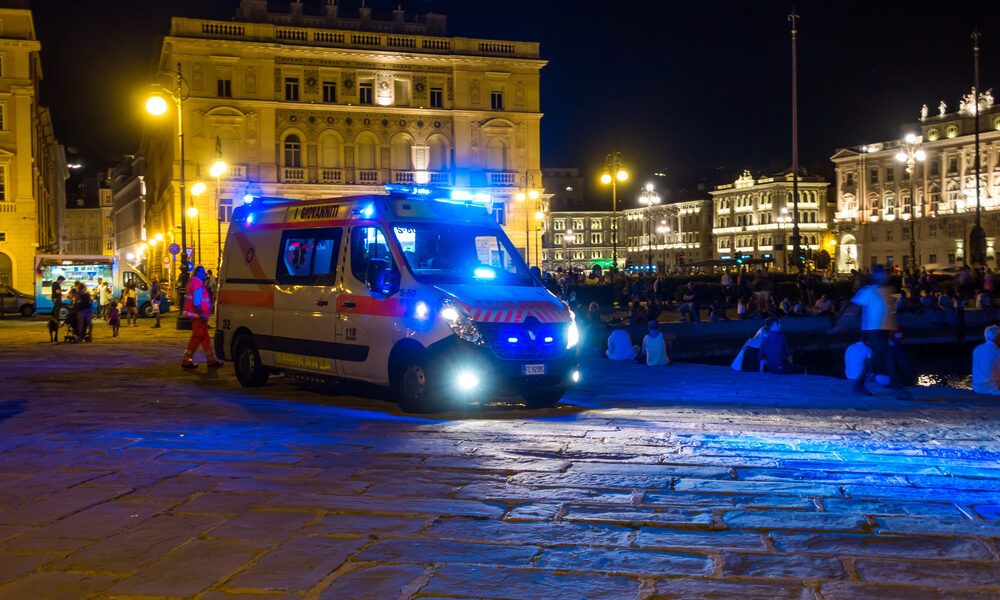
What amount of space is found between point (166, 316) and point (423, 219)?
2783 cm

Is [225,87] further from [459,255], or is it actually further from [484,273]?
[484,273]

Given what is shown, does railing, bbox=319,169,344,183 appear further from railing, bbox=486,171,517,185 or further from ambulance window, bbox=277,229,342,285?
ambulance window, bbox=277,229,342,285

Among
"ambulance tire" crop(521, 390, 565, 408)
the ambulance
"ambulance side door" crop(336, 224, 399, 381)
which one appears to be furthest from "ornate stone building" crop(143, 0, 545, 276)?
"ambulance tire" crop(521, 390, 565, 408)

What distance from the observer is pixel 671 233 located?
144 metres

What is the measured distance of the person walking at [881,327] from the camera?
11.9 metres

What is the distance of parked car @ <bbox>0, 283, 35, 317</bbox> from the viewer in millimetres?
38375

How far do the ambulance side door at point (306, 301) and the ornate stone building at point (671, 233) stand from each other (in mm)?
128192

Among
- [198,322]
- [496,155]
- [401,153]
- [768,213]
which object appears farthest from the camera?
[768,213]

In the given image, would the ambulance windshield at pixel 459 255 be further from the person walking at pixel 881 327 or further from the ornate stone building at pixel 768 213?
the ornate stone building at pixel 768 213

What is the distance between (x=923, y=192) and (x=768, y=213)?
74.2ft

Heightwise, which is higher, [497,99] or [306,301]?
[497,99]

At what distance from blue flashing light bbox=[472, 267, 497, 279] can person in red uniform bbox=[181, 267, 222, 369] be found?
591cm

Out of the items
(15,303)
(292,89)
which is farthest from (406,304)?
(292,89)

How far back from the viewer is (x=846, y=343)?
27.9 metres
